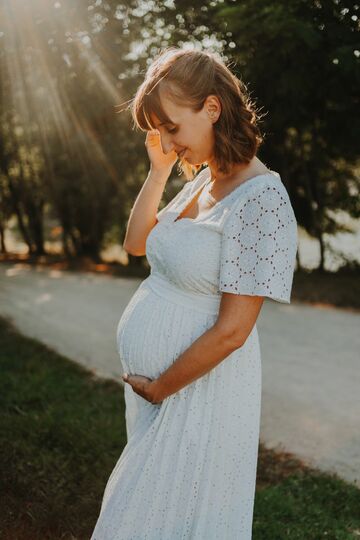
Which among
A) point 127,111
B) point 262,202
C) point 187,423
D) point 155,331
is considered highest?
point 262,202

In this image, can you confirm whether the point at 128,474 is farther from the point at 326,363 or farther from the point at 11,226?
the point at 11,226

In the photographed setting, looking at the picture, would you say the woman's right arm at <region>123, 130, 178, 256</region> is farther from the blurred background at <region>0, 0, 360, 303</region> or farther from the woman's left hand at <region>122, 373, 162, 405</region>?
the blurred background at <region>0, 0, 360, 303</region>

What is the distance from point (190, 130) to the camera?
1.87 metres

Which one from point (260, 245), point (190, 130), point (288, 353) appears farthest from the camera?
point (288, 353)

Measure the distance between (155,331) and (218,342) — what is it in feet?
1.08

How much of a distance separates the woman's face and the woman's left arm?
0.48 m

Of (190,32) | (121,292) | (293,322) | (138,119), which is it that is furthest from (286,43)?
(121,292)

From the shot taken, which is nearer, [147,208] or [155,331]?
[155,331]

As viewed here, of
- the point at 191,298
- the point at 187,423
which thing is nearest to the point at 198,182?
the point at 191,298

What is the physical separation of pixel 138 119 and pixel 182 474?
1197 mm

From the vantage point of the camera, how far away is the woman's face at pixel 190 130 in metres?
1.84

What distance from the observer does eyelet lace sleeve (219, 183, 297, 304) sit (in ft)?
5.74

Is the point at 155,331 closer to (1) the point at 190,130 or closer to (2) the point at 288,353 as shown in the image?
(1) the point at 190,130

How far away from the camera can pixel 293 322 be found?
8.12m
